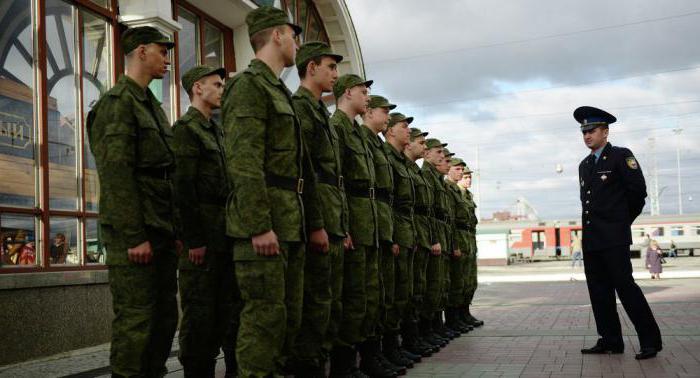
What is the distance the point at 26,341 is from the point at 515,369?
13.8 ft

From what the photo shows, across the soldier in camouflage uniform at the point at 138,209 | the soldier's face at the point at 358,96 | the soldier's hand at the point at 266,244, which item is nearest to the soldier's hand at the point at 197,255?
the soldier in camouflage uniform at the point at 138,209

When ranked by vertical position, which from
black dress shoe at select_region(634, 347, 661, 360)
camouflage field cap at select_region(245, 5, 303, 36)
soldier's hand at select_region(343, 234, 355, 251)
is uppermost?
camouflage field cap at select_region(245, 5, 303, 36)

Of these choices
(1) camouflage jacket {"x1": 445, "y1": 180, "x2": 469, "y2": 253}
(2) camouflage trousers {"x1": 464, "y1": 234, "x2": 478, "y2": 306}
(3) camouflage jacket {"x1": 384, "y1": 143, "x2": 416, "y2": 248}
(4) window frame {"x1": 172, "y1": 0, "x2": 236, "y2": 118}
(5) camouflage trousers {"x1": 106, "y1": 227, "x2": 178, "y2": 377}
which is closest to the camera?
(5) camouflage trousers {"x1": 106, "y1": 227, "x2": 178, "y2": 377}

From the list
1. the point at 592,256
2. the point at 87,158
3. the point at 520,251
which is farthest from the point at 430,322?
the point at 520,251

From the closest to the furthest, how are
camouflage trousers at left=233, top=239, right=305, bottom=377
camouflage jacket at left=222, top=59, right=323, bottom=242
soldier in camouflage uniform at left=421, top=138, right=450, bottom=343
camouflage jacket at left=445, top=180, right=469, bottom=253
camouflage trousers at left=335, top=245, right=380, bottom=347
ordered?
1. camouflage trousers at left=233, top=239, right=305, bottom=377
2. camouflage jacket at left=222, top=59, right=323, bottom=242
3. camouflage trousers at left=335, top=245, right=380, bottom=347
4. soldier in camouflage uniform at left=421, top=138, right=450, bottom=343
5. camouflage jacket at left=445, top=180, right=469, bottom=253

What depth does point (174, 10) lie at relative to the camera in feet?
34.5

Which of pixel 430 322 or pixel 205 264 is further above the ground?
pixel 205 264

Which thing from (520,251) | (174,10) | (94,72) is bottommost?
(520,251)

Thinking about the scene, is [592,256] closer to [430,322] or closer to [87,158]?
[430,322]

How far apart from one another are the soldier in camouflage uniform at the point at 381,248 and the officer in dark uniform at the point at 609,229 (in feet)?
6.41

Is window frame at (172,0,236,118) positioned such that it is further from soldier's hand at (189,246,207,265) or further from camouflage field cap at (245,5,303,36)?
camouflage field cap at (245,5,303,36)

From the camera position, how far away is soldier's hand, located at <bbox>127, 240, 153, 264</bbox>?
4469 millimetres

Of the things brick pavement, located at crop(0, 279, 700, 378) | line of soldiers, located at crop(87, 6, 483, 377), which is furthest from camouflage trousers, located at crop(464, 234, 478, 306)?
line of soldiers, located at crop(87, 6, 483, 377)

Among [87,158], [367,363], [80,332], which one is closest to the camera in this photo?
[367,363]
